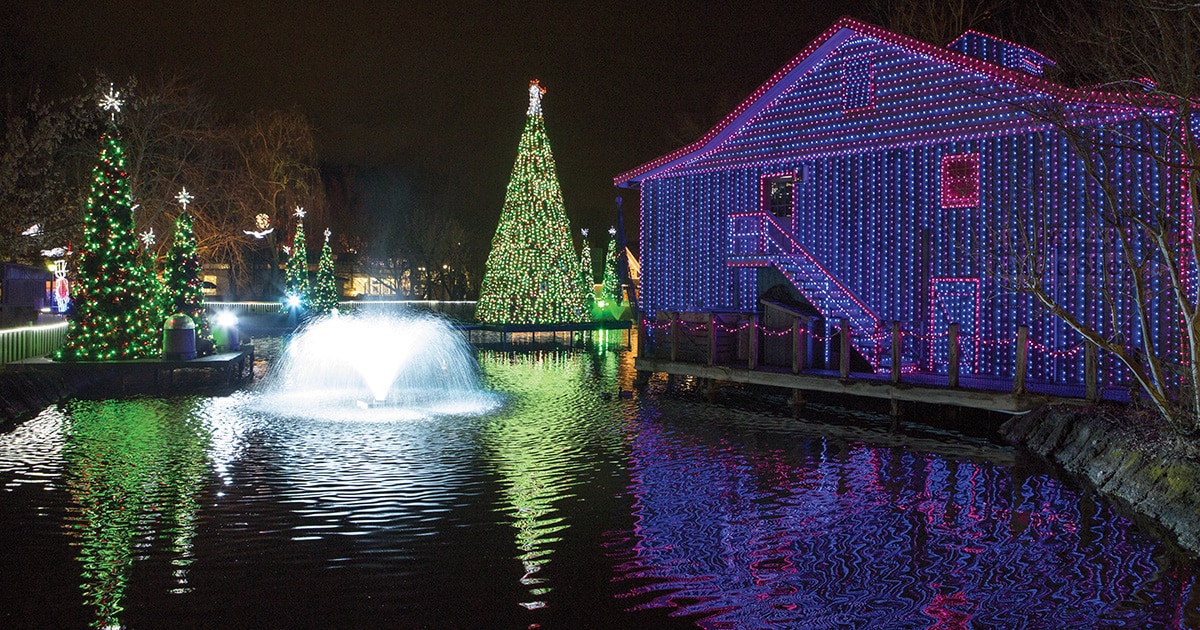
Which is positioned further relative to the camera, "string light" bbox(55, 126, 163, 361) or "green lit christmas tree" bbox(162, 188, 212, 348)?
"green lit christmas tree" bbox(162, 188, 212, 348)

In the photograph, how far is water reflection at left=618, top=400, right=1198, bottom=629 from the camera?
7.62 meters

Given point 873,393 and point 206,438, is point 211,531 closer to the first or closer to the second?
point 206,438

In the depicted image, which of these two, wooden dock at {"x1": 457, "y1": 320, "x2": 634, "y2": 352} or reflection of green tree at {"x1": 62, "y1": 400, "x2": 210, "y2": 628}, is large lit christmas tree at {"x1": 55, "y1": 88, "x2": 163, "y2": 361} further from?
wooden dock at {"x1": 457, "y1": 320, "x2": 634, "y2": 352}

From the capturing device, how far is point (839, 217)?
2217cm

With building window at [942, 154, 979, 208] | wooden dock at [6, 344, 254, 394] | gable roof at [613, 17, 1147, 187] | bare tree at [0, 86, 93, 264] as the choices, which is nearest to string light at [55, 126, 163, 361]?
wooden dock at [6, 344, 254, 394]

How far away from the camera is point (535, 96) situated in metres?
40.8

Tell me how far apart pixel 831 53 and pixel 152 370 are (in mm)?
16974

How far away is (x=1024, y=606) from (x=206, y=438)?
1200 cm

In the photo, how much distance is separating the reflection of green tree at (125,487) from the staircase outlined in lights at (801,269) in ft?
40.8

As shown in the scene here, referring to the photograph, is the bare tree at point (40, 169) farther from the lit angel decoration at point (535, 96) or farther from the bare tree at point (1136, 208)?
the bare tree at point (1136, 208)

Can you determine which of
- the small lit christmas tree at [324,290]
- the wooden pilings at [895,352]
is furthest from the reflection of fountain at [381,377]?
the small lit christmas tree at [324,290]

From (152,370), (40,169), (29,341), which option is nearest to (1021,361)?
(152,370)

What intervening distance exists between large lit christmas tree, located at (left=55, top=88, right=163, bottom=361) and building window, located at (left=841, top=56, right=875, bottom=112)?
54.5 feet

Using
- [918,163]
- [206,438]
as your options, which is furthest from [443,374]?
[918,163]
